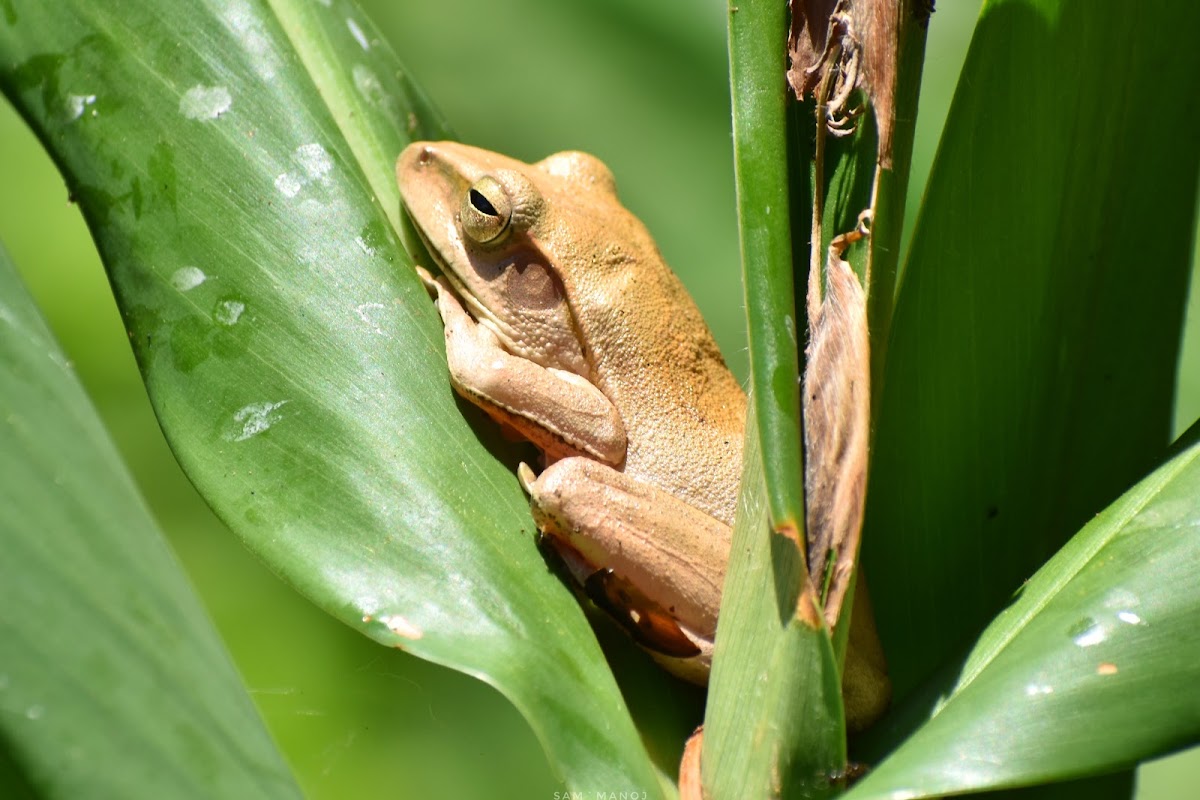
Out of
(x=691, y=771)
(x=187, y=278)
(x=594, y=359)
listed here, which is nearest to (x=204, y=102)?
(x=187, y=278)

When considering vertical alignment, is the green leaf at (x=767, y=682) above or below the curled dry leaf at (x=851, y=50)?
below

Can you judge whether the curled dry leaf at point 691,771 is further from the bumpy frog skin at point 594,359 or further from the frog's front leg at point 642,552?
the bumpy frog skin at point 594,359

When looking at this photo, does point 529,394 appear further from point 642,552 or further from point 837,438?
point 837,438

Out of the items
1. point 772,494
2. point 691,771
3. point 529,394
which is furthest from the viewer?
point 529,394

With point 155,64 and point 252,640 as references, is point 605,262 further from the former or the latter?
point 252,640

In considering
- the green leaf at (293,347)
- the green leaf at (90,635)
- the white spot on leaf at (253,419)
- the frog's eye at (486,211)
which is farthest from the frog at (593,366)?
the green leaf at (90,635)

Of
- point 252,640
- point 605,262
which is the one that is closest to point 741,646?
point 605,262
